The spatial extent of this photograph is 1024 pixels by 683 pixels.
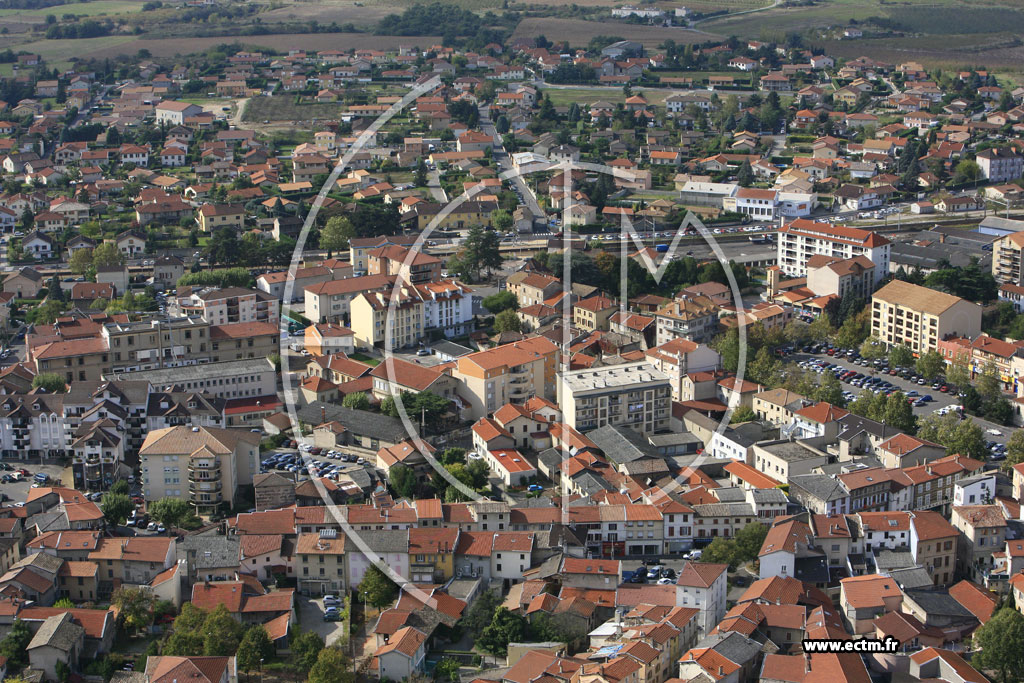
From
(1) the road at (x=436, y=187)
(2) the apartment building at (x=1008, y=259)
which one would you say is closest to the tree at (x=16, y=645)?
(2) the apartment building at (x=1008, y=259)

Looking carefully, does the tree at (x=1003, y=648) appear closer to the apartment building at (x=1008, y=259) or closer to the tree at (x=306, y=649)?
the tree at (x=306, y=649)

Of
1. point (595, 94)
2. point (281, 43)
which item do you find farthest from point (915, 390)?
point (281, 43)

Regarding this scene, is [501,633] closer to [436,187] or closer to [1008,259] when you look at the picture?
[1008,259]

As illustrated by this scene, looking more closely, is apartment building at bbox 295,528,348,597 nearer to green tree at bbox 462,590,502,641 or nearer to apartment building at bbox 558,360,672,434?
green tree at bbox 462,590,502,641

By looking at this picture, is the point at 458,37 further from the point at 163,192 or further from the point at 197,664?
the point at 197,664

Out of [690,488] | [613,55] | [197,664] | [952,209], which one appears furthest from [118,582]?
[613,55]

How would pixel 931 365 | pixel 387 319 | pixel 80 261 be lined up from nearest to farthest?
pixel 931 365 < pixel 387 319 < pixel 80 261
